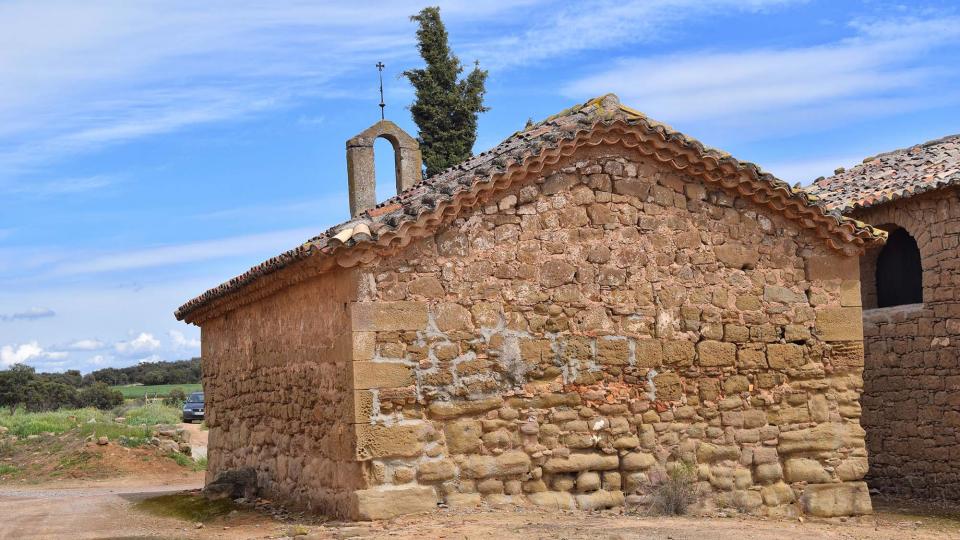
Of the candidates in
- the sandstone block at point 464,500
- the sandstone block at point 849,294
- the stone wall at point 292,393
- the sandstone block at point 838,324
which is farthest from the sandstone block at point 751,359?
the stone wall at point 292,393

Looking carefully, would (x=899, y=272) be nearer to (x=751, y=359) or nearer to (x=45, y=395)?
(x=751, y=359)

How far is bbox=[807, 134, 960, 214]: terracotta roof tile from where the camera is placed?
16.0 meters

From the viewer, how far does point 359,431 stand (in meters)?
10.5

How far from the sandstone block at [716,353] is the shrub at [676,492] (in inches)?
44.5

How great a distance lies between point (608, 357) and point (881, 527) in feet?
12.1

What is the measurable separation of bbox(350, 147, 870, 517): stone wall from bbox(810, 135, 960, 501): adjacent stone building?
12.7 ft

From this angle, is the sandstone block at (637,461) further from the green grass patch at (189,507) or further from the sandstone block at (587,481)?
the green grass patch at (189,507)

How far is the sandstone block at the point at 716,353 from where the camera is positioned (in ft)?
39.3

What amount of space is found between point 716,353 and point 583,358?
1.61 m

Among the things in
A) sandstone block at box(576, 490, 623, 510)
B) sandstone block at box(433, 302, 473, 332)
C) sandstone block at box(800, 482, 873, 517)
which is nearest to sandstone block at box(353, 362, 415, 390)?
sandstone block at box(433, 302, 473, 332)

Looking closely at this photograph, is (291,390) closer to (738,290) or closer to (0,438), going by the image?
(738,290)

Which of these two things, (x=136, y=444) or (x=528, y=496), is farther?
(x=136, y=444)

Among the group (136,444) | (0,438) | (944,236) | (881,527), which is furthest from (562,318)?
(0,438)

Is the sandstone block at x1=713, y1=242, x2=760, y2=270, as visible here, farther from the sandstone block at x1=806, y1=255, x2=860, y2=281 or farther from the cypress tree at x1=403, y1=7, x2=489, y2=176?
the cypress tree at x1=403, y1=7, x2=489, y2=176
